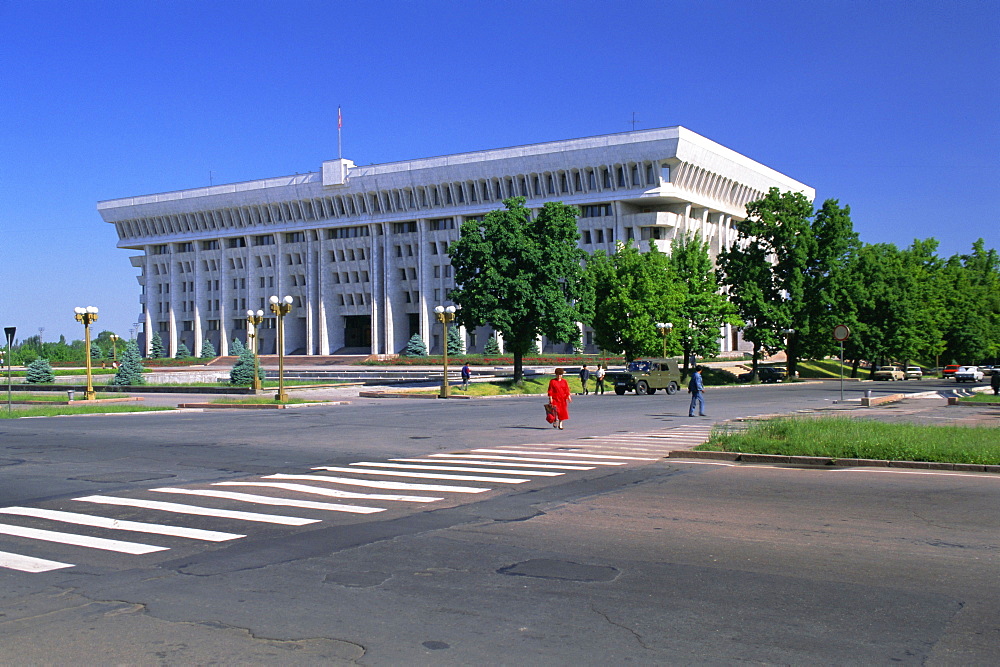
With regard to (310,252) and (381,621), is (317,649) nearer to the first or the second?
(381,621)

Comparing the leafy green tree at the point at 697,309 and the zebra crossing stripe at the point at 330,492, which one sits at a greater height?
the leafy green tree at the point at 697,309

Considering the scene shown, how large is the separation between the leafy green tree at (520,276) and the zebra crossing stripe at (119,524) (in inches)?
1494

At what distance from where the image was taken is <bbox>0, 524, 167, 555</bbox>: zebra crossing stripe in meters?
9.05

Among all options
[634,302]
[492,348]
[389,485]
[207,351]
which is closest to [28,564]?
[389,485]

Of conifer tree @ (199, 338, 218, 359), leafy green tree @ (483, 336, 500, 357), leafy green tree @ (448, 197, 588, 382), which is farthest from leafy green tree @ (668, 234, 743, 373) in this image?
conifer tree @ (199, 338, 218, 359)

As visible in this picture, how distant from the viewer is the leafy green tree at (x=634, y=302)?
190 feet

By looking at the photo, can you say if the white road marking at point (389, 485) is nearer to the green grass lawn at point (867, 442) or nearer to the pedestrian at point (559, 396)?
the green grass lawn at point (867, 442)

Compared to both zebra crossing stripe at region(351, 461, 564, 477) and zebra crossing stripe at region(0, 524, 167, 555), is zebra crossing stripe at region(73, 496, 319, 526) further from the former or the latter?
zebra crossing stripe at region(351, 461, 564, 477)

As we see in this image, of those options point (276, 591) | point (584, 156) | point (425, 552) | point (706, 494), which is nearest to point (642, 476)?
point (706, 494)

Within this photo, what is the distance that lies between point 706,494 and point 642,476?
2067 millimetres

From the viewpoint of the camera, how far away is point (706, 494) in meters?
12.3

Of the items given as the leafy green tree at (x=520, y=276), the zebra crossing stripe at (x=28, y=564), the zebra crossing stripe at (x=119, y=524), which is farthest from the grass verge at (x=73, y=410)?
the zebra crossing stripe at (x=28, y=564)

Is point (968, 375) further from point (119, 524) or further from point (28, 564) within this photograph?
point (28, 564)

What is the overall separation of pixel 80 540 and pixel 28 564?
111 cm
